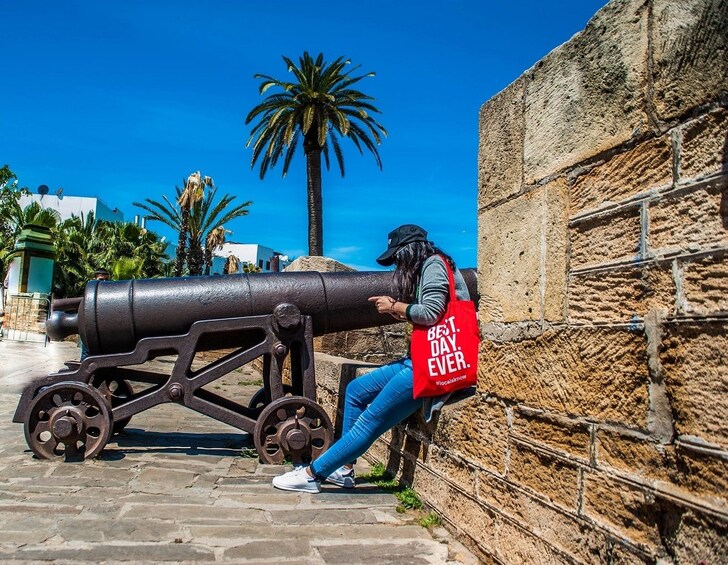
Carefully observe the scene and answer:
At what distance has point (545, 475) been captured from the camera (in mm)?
2311

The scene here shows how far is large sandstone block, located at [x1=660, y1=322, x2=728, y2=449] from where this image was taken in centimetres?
165

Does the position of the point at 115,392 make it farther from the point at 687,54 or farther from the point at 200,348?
the point at 687,54

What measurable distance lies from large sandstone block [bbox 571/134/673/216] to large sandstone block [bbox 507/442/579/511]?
0.84 m

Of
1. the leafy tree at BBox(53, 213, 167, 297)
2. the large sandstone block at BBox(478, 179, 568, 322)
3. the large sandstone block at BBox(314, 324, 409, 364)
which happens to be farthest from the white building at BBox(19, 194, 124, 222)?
the large sandstone block at BBox(478, 179, 568, 322)

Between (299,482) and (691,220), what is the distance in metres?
2.60

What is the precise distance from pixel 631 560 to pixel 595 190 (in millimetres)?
1106

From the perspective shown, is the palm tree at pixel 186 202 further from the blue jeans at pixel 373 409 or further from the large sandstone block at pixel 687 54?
the large sandstone block at pixel 687 54

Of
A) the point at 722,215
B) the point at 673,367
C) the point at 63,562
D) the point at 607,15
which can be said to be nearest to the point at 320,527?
the point at 63,562

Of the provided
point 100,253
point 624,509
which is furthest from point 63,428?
point 100,253

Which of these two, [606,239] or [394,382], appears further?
[394,382]

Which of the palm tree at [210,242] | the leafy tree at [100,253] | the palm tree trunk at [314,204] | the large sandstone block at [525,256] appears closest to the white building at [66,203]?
the leafy tree at [100,253]

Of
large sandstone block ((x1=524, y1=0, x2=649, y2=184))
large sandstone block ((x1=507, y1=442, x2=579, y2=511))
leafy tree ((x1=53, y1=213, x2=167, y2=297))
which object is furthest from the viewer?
leafy tree ((x1=53, y1=213, x2=167, y2=297))

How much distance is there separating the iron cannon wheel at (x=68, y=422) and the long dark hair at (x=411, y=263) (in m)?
2.23

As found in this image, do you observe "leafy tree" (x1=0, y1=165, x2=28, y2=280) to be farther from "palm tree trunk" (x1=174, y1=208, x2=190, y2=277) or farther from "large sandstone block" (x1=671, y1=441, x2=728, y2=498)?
"large sandstone block" (x1=671, y1=441, x2=728, y2=498)
